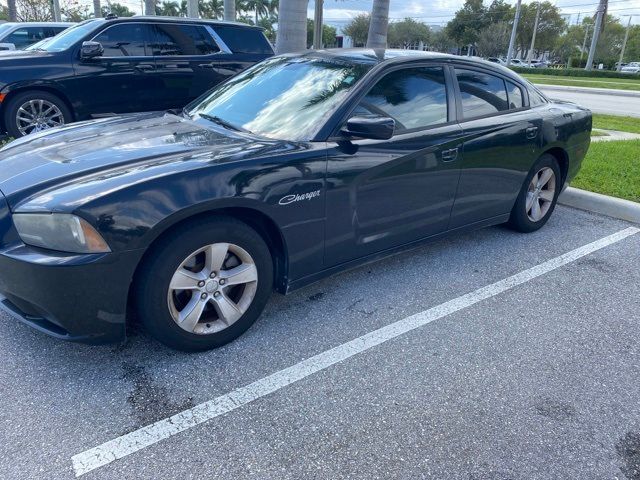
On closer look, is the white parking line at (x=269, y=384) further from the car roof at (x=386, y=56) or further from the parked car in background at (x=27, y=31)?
the parked car in background at (x=27, y=31)

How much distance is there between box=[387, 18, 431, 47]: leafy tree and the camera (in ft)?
264

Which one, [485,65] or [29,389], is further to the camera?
[485,65]

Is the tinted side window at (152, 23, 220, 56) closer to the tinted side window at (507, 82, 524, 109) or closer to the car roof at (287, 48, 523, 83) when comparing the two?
the car roof at (287, 48, 523, 83)

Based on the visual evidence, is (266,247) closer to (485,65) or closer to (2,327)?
(2,327)

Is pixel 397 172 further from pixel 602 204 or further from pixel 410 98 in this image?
pixel 602 204

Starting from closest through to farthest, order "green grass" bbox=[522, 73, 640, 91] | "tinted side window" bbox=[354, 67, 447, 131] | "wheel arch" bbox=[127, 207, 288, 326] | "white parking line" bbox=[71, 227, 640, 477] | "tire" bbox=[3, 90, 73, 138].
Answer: "white parking line" bbox=[71, 227, 640, 477], "wheel arch" bbox=[127, 207, 288, 326], "tinted side window" bbox=[354, 67, 447, 131], "tire" bbox=[3, 90, 73, 138], "green grass" bbox=[522, 73, 640, 91]

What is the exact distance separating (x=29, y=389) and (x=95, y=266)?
2.45 ft

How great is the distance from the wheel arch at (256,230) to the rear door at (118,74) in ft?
16.7

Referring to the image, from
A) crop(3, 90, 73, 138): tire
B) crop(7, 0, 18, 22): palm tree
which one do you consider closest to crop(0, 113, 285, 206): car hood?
crop(3, 90, 73, 138): tire

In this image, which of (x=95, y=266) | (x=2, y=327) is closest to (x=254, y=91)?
(x=95, y=266)

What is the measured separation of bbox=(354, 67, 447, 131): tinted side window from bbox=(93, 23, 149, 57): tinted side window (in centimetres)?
515

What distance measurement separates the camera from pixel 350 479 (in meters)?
2.09

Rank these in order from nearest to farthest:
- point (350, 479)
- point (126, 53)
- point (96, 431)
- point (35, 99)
Result: point (350, 479), point (96, 431), point (35, 99), point (126, 53)

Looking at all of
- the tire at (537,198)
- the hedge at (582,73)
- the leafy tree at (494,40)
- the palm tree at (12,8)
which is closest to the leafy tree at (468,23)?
the leafy tree at (494,40)
